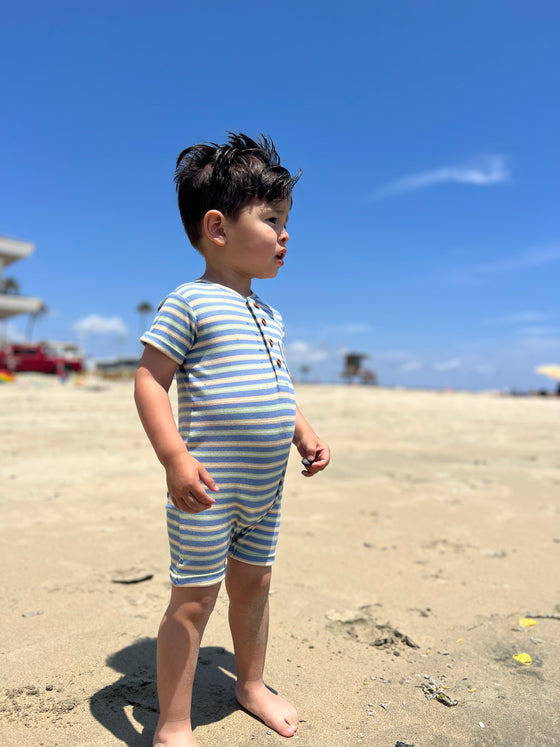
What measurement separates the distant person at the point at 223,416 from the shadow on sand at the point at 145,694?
10 centimetres

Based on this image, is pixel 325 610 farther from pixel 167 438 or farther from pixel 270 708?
pixel 167 438

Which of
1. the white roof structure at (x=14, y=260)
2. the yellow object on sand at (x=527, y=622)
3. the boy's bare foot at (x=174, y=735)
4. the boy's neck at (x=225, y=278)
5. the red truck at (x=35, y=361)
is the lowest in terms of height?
the boy's bare foot at (x=174, y=735)

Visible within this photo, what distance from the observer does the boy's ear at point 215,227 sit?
161 cm

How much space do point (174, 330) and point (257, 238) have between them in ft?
1.26

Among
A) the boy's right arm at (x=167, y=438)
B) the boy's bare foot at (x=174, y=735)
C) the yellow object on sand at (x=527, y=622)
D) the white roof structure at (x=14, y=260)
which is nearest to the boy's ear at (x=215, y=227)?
the boy's right arm at (x=167, y=438)

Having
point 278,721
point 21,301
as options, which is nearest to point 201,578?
point 278,721

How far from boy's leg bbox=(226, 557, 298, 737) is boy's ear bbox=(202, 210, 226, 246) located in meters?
0.98

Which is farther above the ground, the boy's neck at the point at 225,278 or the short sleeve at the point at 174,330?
the boy's neck at the point at 225,278

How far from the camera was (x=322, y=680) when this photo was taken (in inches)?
72.7

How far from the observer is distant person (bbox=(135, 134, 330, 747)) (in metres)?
1.47

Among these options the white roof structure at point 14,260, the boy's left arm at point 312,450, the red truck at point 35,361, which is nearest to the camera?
the boy's left arm at point 312,450

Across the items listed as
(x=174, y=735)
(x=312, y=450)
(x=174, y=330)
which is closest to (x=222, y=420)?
(x=174, y=330)

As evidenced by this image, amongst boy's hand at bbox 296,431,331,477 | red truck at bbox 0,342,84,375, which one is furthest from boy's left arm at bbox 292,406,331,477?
red truck at bbox 0,342,84,375

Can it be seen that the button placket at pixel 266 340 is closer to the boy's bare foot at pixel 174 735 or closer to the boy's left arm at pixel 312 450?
the boy's left arm at pixel 312 450
